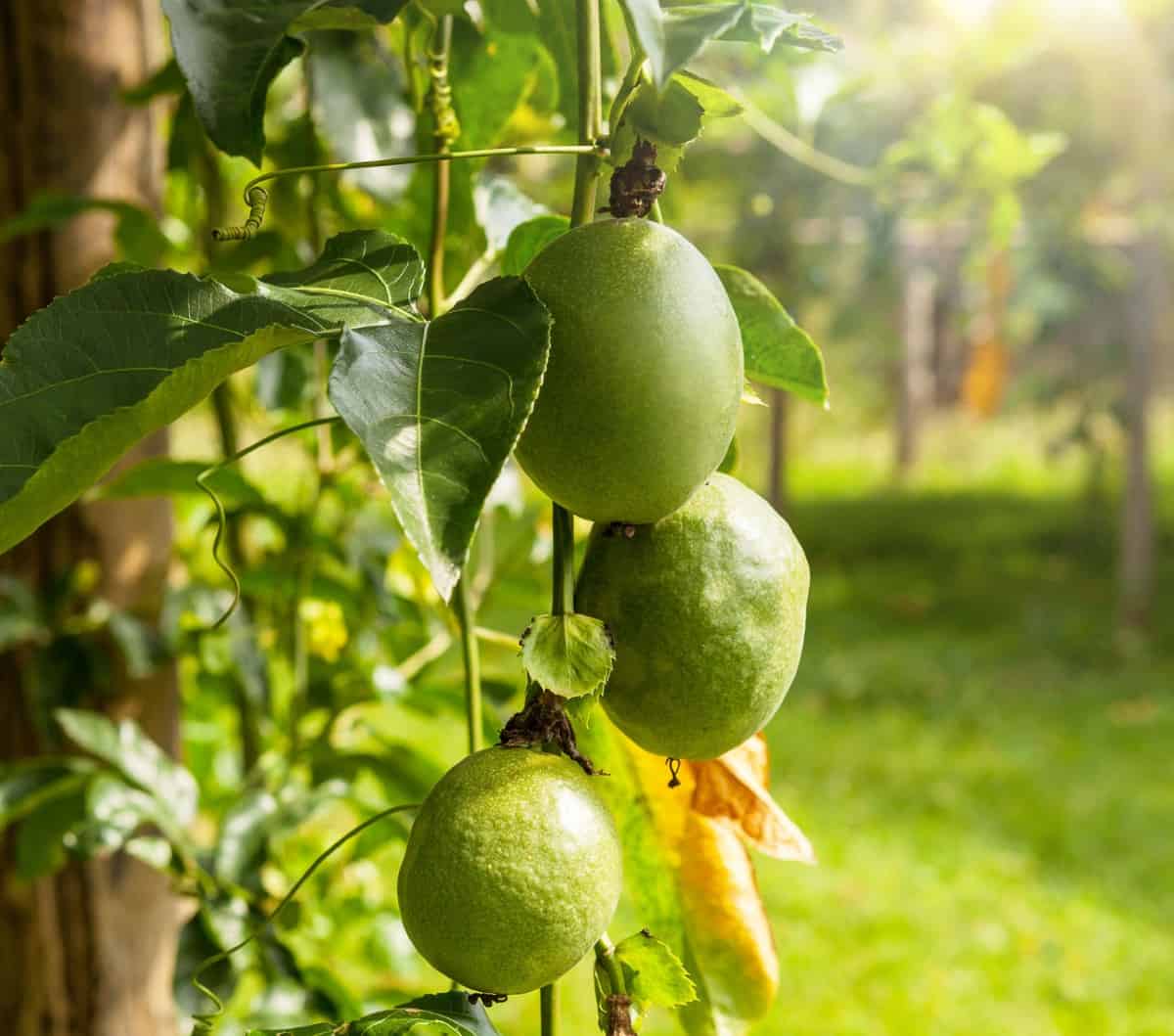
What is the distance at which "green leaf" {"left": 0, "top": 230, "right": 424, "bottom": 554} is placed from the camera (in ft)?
1.34

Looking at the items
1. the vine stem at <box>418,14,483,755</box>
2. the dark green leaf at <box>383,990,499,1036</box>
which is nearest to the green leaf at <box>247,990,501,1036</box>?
the dark green leaf at <box>383,990,499,1036</box>

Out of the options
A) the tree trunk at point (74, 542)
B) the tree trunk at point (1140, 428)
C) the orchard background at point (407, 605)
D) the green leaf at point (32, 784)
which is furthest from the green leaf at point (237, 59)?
the tree trunk at point (1140, 428)

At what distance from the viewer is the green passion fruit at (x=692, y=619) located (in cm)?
51

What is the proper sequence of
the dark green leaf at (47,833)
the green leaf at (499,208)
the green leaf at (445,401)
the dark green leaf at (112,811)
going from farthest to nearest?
1. the dark green leaf at (47,833)
2. the dark green leaf at (112,811)
3. the green leaf at (499,208)
4. the green leaf at (445,401)

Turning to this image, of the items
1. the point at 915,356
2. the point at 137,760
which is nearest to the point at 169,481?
the point at 137,760

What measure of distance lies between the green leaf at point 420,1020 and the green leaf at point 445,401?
0.22 m

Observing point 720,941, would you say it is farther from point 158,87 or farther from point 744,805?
point 158,87

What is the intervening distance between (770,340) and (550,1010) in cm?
31

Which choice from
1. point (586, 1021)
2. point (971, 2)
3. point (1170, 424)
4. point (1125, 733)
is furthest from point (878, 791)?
point (1170, 424)

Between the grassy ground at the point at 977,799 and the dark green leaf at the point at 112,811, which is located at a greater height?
the dark green leaf at the point at 112,811

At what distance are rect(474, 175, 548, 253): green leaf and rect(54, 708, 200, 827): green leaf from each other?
447 mm

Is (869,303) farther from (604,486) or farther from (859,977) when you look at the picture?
(604,486)

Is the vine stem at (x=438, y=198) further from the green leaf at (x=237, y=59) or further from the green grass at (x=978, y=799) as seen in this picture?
the green grass at (x=978, y=799)

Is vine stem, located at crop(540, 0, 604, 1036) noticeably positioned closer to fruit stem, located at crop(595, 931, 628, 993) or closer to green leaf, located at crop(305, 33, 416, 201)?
fruit stem, located at crop(595, 931, 628, 993)
